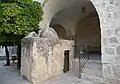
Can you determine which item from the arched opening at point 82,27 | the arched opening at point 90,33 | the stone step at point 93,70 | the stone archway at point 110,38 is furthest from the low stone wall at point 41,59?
the arched opening at point 90,33

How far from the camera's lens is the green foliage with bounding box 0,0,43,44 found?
556cm

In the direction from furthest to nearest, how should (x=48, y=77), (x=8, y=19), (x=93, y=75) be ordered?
(x=8, y=19) → (x=48, y=77) → (x=93, y=75)

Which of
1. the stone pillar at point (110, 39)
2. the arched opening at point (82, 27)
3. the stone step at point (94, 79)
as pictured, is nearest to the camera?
the stone pillar at point (110, 39)

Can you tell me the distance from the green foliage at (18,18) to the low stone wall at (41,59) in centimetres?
69

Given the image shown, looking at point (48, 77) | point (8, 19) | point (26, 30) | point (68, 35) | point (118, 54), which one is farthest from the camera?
point (68, 35)

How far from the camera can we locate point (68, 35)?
10172 mm

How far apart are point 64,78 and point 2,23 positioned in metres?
2.88

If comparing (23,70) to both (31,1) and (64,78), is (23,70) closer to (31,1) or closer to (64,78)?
(64,78)

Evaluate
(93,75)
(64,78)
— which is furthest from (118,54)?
(64,78)

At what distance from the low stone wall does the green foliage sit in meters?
0.69

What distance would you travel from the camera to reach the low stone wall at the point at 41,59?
15.6ft

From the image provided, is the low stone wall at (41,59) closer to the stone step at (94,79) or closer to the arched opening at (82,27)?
the stone step at (94,79)

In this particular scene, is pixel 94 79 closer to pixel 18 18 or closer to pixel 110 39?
pixel 110 39

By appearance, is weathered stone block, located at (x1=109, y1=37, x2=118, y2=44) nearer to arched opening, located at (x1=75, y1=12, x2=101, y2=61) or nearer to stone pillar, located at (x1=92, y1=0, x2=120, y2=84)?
stone pillar, located at (x1=92, y1=0, x2=120, y2=84)
